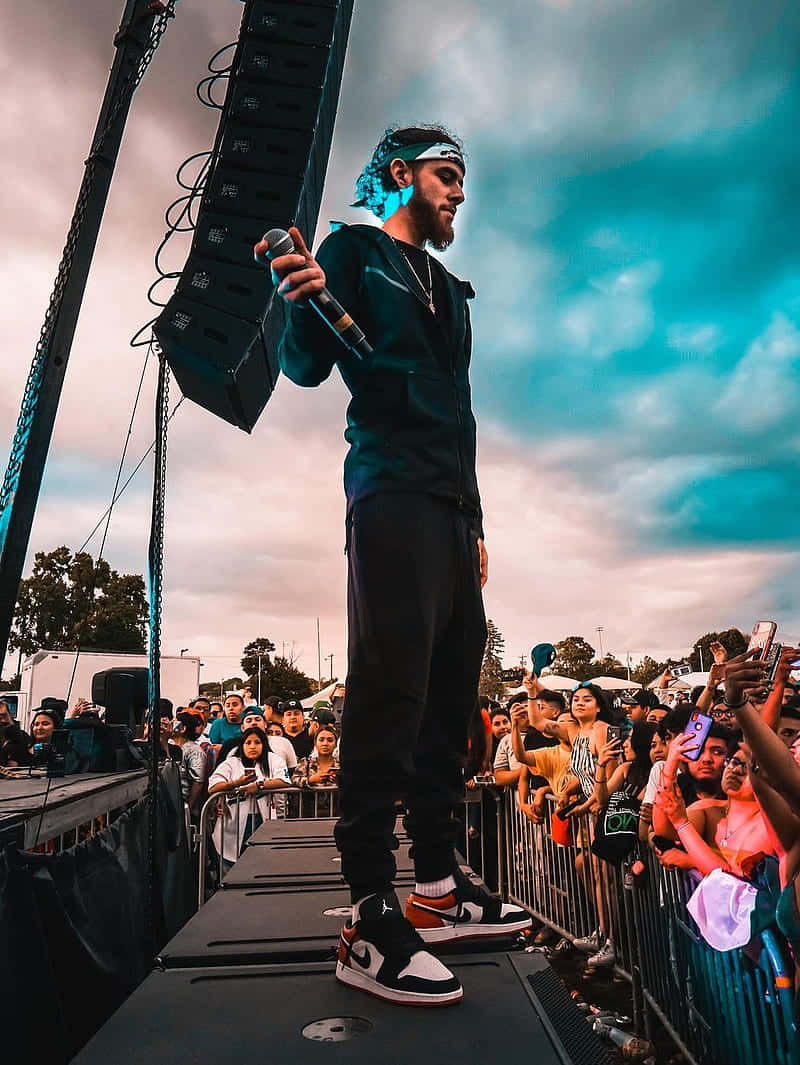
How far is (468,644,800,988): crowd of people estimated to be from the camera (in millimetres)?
2676

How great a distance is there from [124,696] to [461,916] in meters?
4.27

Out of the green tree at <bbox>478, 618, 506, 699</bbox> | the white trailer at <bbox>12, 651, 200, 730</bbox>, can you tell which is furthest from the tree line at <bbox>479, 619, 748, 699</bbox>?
the white trailer at <bbox>12, 651, 200, 730</bbox>

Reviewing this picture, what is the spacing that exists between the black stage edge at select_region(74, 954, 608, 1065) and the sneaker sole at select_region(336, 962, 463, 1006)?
1 centimetres

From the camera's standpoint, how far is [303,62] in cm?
418

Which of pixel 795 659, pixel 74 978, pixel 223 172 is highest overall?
pixel 223 172

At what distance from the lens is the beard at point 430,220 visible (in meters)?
2.01

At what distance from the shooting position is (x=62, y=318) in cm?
208

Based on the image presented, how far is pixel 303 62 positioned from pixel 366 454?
3.47 metres

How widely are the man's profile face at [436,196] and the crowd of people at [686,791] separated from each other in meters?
1.85

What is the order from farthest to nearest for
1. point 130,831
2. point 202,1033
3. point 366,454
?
point 130,831 → point 366,454 → point 202,1033

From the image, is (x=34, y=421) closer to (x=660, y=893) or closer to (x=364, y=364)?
(x=364, y=364)

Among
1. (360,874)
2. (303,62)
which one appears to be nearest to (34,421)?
(360,874)

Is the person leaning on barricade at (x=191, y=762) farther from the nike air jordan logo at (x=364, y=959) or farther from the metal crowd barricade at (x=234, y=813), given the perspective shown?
the nike air jordan logo at (x=364, y=959)

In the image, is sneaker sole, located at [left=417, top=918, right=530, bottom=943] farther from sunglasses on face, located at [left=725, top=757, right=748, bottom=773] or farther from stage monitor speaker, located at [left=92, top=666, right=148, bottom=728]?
stage monitor speaker, located at [left=92, top=666, right=148, bottom=728]
